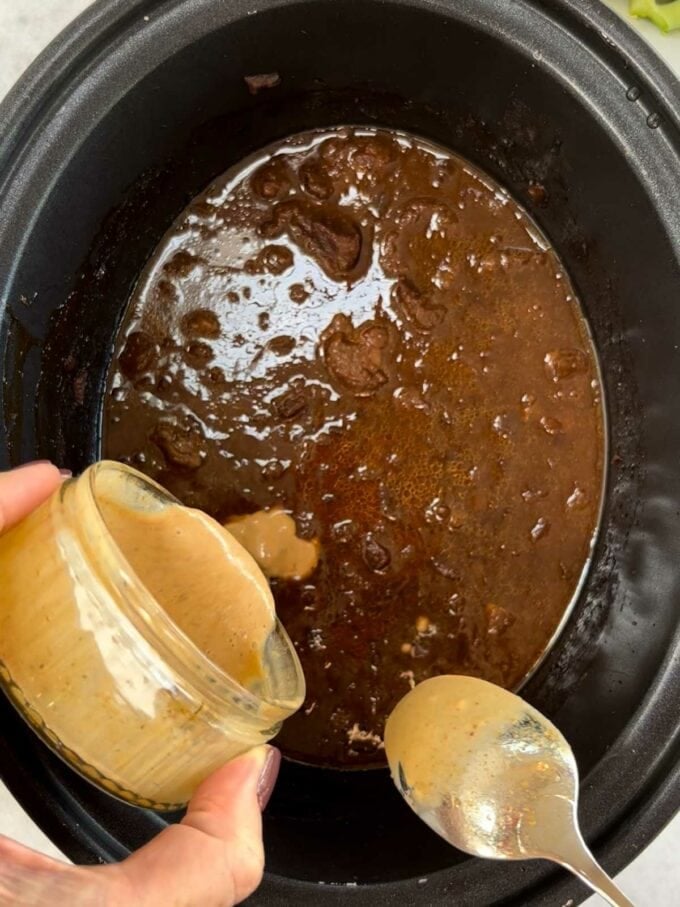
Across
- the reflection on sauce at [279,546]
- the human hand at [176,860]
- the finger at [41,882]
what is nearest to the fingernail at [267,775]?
the human hand at [176,860]

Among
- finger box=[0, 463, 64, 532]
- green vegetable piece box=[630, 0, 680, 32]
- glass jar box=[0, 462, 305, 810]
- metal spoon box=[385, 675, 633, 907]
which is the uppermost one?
green vegetable piece box=[630, 0, 680, 32]

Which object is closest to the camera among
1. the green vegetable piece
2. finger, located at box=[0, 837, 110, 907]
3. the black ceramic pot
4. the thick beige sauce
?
finger, located at box=[0, 837, 110, 907]

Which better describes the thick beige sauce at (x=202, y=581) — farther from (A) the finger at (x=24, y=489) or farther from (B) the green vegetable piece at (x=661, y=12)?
(B) the green vegetable piece at (x=661, y=12)

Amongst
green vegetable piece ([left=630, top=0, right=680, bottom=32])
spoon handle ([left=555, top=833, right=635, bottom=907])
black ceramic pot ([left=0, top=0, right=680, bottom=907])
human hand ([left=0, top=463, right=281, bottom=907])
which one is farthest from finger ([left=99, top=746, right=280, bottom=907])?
green vegetable piece ([left=630, top=0, right=680, bottom=32])

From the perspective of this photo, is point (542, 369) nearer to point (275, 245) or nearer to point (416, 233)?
point (416, 233)

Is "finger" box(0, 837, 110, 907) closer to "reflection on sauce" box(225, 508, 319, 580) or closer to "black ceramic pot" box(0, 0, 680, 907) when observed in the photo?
"black ceramic pot" box(0, 0, 680, 907)

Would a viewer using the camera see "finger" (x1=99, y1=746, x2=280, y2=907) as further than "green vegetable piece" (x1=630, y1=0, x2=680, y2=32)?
No
